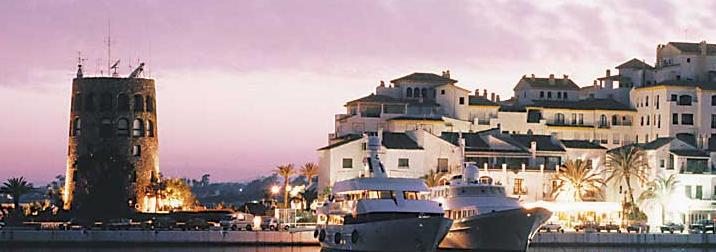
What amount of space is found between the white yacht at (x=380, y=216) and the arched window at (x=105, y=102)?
3407cm

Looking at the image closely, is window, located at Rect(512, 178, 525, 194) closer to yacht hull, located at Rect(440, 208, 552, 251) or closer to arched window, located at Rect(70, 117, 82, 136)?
arched window, located at Rect(70, 117, 82, 136)

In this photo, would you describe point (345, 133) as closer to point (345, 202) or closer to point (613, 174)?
point (613, 174)

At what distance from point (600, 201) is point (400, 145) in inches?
625

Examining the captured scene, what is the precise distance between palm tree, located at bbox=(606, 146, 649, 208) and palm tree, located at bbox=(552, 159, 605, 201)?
5.74ft

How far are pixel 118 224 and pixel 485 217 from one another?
90.5 ft

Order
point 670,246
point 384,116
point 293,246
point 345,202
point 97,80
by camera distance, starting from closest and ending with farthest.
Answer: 1. point 345,202
2. point 293,246
3. point 670,246
4. point 97,80
5. point 384,116

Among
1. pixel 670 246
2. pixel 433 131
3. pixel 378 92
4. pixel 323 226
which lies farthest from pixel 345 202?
pixel 378 92

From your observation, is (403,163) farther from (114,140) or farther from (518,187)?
(114,140)

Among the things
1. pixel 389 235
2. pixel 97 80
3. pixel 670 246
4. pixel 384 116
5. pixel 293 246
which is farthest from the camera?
pixel 384 116

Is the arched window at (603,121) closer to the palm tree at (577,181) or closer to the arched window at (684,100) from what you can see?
the arched window at (684,100)

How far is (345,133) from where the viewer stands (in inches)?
5103

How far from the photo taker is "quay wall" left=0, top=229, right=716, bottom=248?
8650cm

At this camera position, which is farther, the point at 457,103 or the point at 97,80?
the point at 457,103

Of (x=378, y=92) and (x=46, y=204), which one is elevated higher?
(x=378, y=92)
